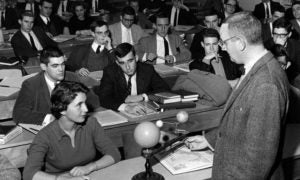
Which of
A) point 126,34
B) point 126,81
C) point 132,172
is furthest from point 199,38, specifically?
point 132,172

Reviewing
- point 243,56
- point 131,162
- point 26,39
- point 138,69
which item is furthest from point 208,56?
point 26,39

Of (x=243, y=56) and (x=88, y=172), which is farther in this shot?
(x=88, y=172)

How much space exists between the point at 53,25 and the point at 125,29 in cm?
166

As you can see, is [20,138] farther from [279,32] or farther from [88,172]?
[279,32]

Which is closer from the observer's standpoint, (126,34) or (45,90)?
(45,90)

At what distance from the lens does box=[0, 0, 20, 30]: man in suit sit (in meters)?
8.16

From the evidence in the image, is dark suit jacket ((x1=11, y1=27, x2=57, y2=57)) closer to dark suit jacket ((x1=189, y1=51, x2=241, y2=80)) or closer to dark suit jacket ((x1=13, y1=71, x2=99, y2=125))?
dark suit jacket ((x1=13, y1=71, x2=99, y2=125))

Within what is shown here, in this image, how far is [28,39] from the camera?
20.5 feet

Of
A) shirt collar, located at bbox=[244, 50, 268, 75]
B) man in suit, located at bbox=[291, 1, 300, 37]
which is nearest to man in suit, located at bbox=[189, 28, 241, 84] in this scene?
shirt collar, located at bbox=[244, 50, 268, 75]

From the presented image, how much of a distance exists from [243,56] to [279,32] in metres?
3.47

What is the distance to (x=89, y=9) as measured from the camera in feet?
29.0

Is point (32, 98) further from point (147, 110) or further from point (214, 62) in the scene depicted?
point (214, 62)

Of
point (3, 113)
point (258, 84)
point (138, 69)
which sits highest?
point (258, 84)

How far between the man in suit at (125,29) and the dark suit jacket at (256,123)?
4.59 metres
